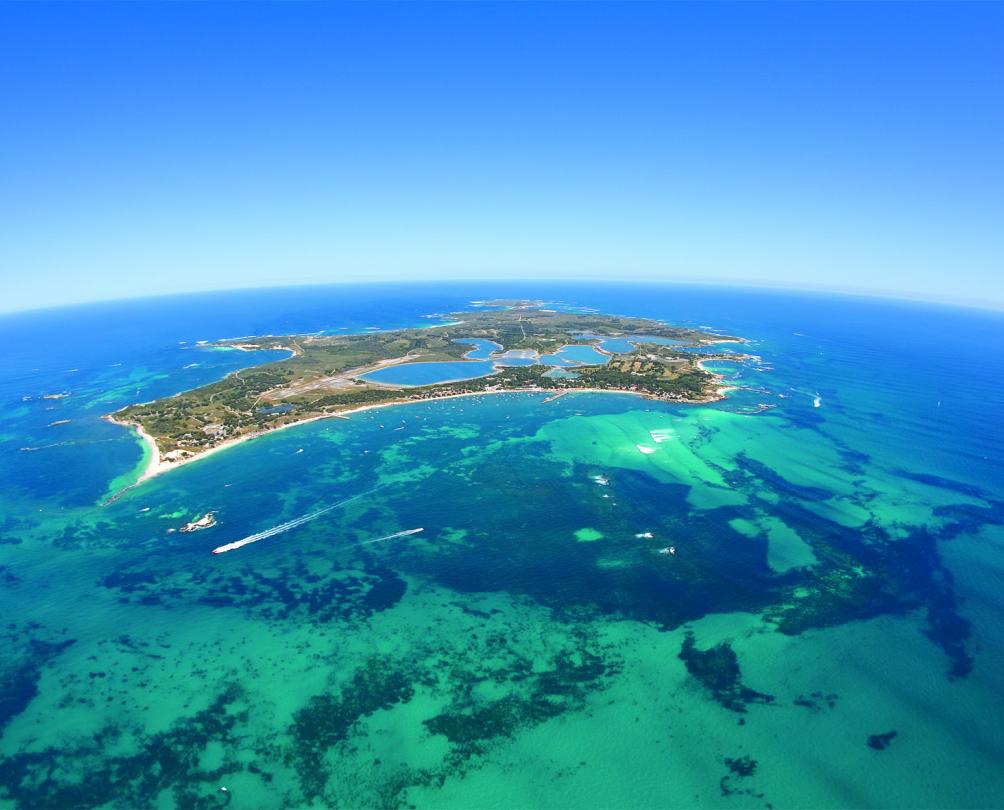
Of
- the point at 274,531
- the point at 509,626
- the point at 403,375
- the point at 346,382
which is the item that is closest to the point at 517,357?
the point at 403,375

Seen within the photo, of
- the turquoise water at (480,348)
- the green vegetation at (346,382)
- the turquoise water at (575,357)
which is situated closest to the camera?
the green vegetation at (346,382)

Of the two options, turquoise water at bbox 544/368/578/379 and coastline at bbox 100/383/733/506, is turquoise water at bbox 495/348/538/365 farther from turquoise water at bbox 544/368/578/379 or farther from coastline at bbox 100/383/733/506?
coastline at bbox 100/383/733/506

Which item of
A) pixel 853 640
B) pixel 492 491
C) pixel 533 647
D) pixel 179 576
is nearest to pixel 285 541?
pixel 179 576

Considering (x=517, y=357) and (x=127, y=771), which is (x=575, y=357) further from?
(x=127, y=771)

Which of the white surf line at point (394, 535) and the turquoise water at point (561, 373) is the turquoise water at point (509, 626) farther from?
the turquoise water at point (561, 373)

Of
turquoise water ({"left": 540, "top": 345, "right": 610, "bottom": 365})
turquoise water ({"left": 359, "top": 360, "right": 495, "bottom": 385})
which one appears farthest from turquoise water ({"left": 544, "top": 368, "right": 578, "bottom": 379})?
turquoise water ({"left": 359, "top": 360, "right": 495, "bottom": 385})

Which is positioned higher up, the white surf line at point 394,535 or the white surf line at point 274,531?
the white surf line at point 274,531

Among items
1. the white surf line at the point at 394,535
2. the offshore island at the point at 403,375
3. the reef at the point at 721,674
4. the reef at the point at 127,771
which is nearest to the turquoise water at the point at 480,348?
the offshore island at the point at 403,375

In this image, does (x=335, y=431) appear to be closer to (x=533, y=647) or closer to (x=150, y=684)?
(x=150, y=684)
